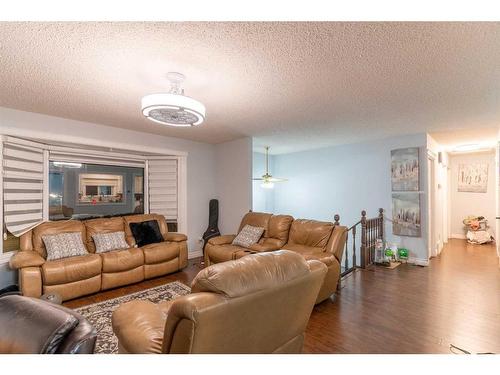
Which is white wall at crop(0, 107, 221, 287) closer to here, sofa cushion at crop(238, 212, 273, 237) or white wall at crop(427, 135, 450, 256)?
sofa cushion at crop(238, 212, 273, 237)

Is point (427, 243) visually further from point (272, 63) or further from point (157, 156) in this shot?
point (157, 156)

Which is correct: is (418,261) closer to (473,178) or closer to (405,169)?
(405,169)

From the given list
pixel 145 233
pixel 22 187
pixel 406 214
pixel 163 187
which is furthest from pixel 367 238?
pixel 22 187

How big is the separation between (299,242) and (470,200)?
5.99 meters

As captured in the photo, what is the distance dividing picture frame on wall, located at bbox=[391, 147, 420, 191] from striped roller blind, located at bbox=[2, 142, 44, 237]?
19.4 ft

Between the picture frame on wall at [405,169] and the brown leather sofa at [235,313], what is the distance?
12.7 feet

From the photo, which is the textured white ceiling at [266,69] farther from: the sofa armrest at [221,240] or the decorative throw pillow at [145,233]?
the sofa armrest at [221,240]

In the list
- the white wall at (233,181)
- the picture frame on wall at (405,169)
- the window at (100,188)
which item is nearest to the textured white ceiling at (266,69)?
the picture frame on wall at (405,169)

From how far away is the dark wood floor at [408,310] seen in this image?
6.70ft

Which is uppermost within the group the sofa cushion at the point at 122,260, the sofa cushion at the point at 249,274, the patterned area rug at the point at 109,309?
the sofa cushion at the point at 249,274

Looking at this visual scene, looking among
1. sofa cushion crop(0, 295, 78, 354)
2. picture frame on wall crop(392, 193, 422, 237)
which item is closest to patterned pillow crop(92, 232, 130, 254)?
sofa cushion crop(0, 295, 78, 354)

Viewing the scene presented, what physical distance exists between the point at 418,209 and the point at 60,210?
6.06 m

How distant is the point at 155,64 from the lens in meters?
1.98

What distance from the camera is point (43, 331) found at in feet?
3.15
